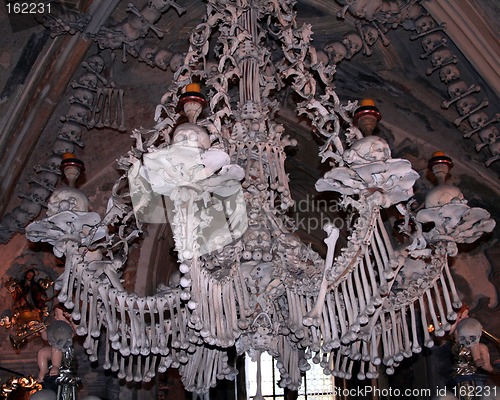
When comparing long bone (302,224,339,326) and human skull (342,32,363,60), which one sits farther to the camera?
human skull (342,32,363,60)

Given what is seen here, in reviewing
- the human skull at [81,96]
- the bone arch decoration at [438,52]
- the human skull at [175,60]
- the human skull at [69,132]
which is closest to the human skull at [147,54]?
the human skull at [175,60]

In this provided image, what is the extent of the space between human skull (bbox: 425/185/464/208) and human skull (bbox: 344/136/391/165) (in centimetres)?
35

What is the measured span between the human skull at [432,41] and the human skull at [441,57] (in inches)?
1.8

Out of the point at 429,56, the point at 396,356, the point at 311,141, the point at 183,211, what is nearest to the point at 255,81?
the point at 183,211

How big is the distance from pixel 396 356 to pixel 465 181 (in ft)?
9.45

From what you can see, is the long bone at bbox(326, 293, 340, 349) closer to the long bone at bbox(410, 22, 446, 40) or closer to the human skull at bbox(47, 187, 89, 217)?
the human skull at bbox(47, 187, 89, 217)

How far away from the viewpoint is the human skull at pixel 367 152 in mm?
2707

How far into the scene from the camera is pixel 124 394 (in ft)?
19.8

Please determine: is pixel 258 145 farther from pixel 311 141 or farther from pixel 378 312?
pixel 311 141

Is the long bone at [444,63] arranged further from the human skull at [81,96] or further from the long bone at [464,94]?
the human skull at [81,96]

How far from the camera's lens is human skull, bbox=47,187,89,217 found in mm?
2906

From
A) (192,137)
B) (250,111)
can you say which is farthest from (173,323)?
(250,111)

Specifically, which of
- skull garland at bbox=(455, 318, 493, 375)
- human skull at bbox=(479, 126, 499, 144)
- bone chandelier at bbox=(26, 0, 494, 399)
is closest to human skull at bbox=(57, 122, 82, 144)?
bone chandelier at bbox=(26, 0, 494, 399)

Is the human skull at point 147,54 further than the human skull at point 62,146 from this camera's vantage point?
Yes
